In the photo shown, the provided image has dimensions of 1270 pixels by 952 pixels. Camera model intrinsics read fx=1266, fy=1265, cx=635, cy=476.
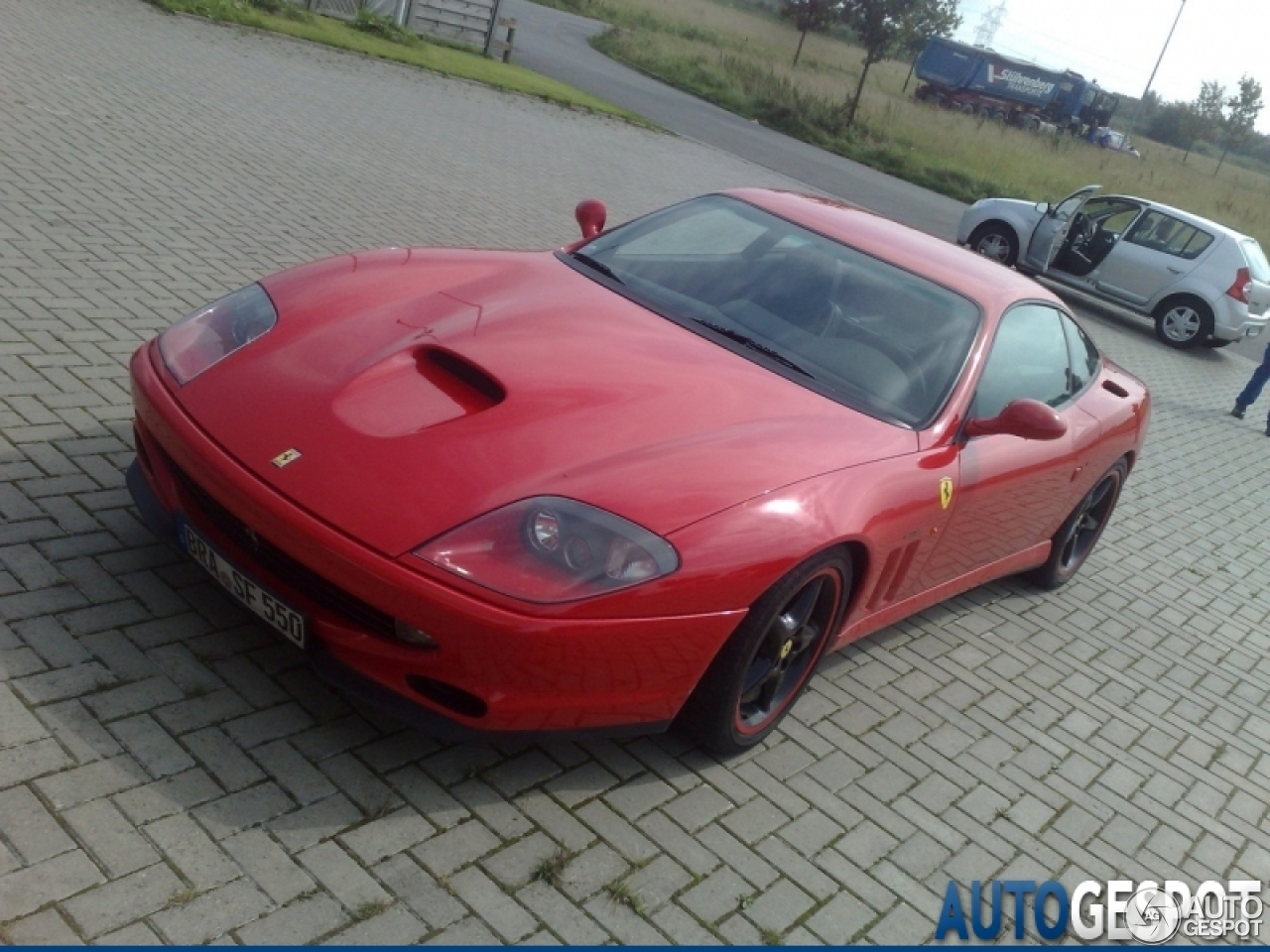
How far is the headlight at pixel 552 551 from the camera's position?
10.1 ft

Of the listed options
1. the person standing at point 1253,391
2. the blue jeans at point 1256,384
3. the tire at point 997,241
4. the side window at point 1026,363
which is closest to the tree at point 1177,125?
the tire at point 997,241

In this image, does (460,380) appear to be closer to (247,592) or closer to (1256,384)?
(247,592)

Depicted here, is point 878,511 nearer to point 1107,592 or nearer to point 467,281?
point 467,281

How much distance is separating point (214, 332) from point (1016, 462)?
2.91 metres

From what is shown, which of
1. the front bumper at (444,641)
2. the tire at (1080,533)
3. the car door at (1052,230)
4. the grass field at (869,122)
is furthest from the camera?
the grass field at (869,122)

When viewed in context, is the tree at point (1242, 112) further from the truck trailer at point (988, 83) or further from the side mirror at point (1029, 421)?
the side mirror at point (1029, 421)

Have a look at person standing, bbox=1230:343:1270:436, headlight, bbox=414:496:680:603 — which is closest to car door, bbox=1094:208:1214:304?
person standing, bbox=1230:343:1270:436

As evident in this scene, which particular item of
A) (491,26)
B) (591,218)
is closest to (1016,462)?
(591,218)

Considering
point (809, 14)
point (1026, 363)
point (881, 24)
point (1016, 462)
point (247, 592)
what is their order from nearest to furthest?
point (247, 592) → point (1016, 462) → point (1026, 363) → point (881, 24) → point (809, 14)

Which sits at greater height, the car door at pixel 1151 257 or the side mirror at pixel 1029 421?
the side mirror at pixel 1029 421

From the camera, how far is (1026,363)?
5.03 meters

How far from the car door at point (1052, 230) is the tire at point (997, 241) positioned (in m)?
0.29
